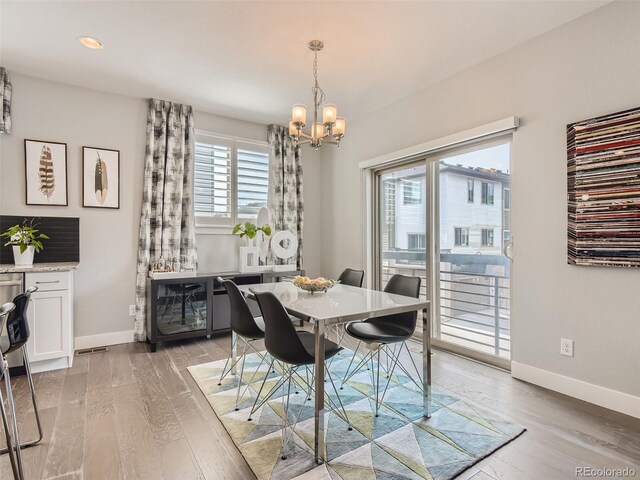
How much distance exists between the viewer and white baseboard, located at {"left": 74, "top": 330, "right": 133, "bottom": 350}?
3.59m

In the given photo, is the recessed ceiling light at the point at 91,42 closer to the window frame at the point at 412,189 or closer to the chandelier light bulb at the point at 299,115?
the chandelier light bulb at the point at 299,115

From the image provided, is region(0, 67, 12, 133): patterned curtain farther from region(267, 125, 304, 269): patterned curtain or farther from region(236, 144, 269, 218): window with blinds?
region(267, 125, 304, 269): patterned curtain

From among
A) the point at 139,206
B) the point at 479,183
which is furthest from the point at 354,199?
the point at 139,206

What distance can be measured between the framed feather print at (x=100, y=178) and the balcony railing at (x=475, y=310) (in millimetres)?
3536

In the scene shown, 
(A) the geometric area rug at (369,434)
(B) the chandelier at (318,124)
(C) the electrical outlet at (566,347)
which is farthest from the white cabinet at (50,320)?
(C) the electrical outlet at (566,347)

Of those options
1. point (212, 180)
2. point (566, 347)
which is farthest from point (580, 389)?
point (212, 180)

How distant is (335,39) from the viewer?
8.85 feet

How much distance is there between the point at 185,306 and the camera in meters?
3.77

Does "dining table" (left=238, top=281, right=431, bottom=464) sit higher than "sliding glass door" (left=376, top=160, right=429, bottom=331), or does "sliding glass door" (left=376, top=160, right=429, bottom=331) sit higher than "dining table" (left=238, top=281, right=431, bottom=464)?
"sliding glass door" (left=376, top=160, right=429, bottom=331)

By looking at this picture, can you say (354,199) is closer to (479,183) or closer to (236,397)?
(479,183)

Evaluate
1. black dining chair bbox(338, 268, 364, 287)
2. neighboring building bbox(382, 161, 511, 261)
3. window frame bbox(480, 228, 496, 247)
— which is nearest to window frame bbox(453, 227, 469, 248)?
neighboring building bbox(382, 161, 511, 261)

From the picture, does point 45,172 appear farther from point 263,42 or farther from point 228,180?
point 263,42

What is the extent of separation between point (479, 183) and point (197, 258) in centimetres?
329

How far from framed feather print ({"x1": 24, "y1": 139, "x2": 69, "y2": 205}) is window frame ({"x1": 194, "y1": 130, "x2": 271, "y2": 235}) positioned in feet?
4.48
